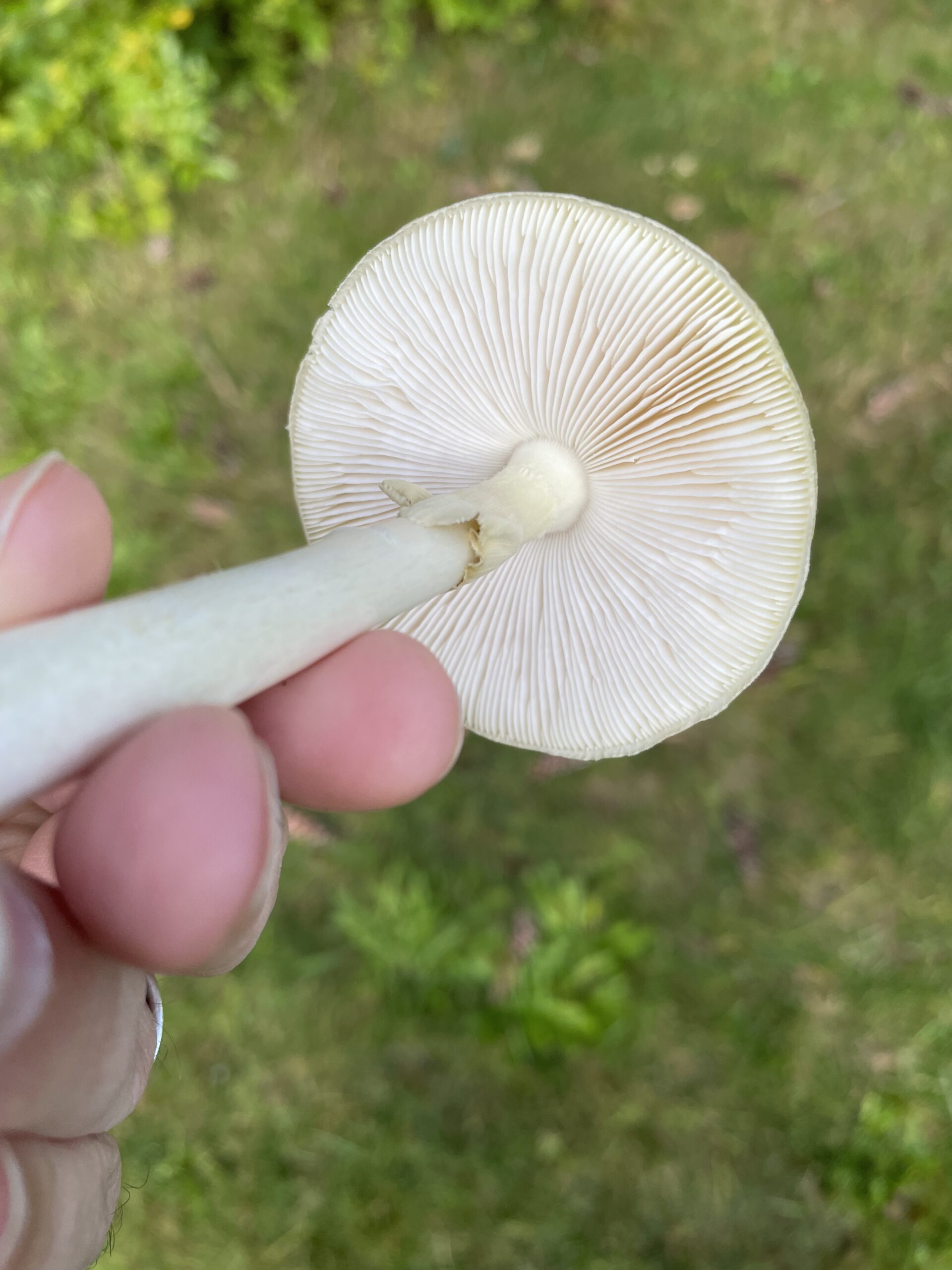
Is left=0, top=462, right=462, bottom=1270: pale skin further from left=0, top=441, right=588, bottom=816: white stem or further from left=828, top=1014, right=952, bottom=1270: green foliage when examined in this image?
left=828, top=1014, right=952, bottom=1270: green foliage

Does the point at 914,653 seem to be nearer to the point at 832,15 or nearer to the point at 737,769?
the point at 737,769

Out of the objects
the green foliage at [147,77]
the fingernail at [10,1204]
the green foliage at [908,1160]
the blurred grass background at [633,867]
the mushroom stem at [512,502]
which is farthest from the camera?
the green foliage at [147,77]

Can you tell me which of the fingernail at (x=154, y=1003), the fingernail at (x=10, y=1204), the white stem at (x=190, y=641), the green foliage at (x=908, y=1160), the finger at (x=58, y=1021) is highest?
the white stem at (x=190, y=641)

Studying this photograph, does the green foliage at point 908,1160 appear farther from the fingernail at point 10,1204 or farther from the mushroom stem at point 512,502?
the fingernail at point 10,1204

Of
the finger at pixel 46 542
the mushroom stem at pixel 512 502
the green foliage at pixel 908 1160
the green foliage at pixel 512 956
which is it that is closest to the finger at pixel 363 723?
the mushroom stem at pixel 512 502

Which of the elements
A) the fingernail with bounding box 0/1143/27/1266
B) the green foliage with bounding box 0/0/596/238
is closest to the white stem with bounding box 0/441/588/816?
the fingernail with bounding box 0/1143/27/1266

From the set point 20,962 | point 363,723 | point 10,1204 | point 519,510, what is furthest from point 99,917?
point 519,510

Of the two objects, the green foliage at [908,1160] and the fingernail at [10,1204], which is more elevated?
the fingernail at [10,1204]
